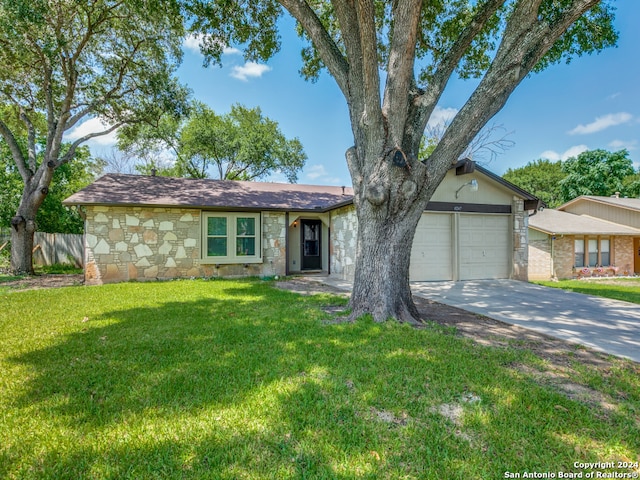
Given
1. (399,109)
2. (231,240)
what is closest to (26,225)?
(231,240)

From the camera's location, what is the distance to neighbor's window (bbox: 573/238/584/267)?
16.0 meters

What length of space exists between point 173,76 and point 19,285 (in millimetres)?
8850

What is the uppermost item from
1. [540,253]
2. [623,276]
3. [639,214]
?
[639,214]

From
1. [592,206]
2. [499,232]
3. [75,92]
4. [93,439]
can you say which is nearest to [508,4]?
[499,232]

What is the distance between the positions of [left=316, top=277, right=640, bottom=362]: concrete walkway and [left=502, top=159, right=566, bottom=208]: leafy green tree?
3012 centimetres

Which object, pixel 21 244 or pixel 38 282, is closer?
pixel 38 282

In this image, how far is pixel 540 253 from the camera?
1538 cm

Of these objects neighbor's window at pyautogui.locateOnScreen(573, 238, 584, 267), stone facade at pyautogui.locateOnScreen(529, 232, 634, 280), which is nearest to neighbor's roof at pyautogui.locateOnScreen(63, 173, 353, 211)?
stone facade at pyautogui.locateOnScreen(529, 232, 634, 280)

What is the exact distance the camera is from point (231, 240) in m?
10.7

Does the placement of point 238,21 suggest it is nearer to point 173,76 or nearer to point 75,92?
point 173,76

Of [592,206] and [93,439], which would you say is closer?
[93,439]

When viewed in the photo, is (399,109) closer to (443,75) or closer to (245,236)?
(443,75)

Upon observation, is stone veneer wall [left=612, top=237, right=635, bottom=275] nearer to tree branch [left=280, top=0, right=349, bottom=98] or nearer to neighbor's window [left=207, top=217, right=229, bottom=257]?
tree branch [left=280, top=0, right=349, bottom=98]

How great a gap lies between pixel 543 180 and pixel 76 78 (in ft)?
131
